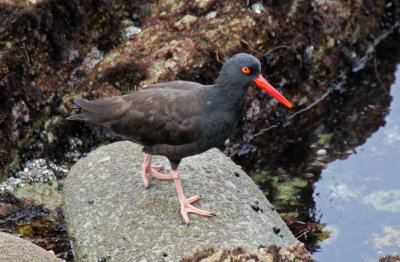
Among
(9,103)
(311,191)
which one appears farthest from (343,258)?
(9,103)

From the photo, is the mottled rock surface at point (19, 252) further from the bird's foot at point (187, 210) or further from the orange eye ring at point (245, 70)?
the orange eye ring at point (245, 70)

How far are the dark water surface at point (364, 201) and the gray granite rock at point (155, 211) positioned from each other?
1.73 m

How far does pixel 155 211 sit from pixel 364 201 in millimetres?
3619

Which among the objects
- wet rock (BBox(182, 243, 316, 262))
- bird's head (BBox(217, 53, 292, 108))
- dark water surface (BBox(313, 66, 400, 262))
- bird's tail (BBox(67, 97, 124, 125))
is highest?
dark water surface (BBox(313, 66, 400, 262))

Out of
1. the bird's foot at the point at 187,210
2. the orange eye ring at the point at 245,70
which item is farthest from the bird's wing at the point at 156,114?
the bird's foot at the point at 187,210

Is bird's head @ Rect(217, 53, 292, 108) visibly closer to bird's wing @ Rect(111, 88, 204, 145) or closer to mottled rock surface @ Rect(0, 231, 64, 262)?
bird's wing @ Rect(111, 88, 204, 145)

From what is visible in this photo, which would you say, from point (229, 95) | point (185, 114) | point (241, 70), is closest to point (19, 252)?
point (185, 114)

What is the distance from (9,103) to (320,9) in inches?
209

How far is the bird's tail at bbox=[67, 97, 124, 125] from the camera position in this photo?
617 centimetres

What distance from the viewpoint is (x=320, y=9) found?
978 cm

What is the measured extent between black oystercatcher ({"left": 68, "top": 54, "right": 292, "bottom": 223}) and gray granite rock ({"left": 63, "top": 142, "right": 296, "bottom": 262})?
271 mm

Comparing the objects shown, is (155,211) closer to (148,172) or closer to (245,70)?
(148,172)

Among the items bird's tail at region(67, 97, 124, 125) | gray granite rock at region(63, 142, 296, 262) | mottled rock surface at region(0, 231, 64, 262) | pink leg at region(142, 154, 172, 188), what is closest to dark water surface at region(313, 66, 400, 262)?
gray granite rock at region(63, 142, 296, 262)

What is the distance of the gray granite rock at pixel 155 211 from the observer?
577 cm
